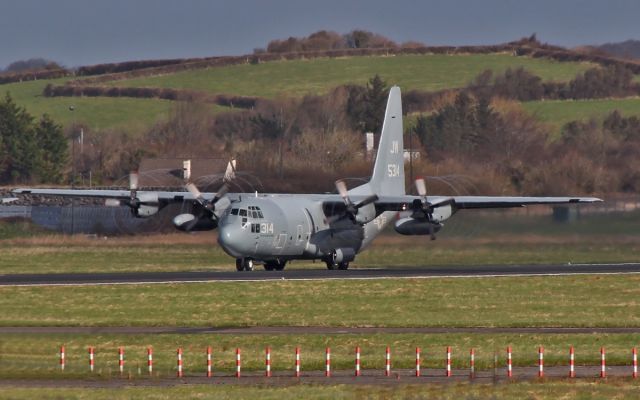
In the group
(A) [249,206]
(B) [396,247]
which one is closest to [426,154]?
(B) [396,247]

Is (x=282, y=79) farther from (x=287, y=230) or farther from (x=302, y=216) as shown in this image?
(x=287, y=230)

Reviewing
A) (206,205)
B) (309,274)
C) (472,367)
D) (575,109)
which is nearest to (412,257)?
(309,274)

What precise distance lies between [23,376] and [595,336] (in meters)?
15.3

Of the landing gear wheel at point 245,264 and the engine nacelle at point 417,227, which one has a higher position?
the engine nacelle at point 417,227

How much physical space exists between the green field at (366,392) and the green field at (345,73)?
122136mm

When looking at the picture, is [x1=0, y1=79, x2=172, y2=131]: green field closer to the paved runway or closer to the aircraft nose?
the paved runway

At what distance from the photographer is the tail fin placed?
201ft

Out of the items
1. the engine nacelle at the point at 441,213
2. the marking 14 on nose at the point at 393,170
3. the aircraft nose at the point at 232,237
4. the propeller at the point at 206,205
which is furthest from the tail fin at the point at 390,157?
the aircraft nose at the point at 232,237

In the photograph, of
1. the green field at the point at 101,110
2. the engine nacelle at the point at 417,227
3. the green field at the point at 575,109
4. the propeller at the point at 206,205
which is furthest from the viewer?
the green field at the point at 101,110

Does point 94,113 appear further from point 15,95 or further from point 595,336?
point 595,336

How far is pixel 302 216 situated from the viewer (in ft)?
184

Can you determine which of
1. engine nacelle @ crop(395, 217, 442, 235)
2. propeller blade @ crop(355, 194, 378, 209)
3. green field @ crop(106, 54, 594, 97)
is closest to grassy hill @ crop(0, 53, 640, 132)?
green field @ crop(106, 54, 594, 97)

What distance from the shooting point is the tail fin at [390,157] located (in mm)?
61375

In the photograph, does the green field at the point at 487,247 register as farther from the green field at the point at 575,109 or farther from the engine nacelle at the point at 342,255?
the green field at the point at 575,109
